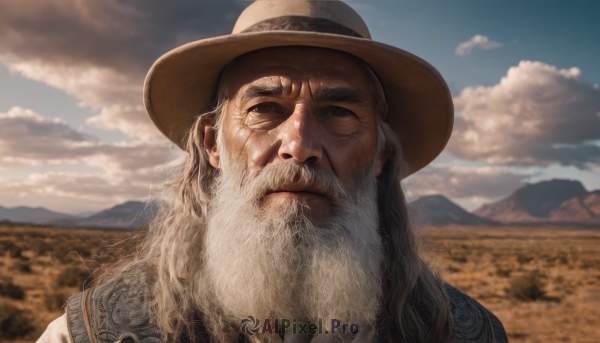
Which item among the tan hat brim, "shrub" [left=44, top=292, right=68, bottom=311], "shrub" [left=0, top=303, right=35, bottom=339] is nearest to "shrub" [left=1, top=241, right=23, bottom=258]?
"shrub" [left=44, top=292, right=68, bottom=311]

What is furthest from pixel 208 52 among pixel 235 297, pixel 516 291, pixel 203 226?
pixel 516 291

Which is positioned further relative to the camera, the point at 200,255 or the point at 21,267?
the point at 21,267

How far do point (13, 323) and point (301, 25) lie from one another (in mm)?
11186

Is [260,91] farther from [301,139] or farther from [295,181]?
[295,181]

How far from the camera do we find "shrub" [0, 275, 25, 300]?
1368cm

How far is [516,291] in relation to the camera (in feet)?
51.9

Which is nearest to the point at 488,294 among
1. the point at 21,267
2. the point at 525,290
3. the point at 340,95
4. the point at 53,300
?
the point at 525,290

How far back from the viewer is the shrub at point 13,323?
10.1m

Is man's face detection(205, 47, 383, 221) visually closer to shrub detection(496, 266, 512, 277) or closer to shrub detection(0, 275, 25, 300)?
shrub detection(0, 275, 25, 300)

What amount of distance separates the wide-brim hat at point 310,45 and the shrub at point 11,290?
13.9 meters

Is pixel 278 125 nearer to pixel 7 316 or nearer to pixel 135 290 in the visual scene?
pixel 135 290

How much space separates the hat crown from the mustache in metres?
0.90

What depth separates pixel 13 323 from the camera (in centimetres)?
1027

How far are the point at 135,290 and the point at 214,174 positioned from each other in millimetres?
779
